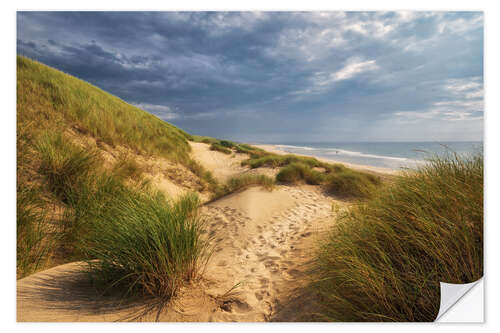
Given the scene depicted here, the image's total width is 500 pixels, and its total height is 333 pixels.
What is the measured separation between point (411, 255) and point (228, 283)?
1.62 m

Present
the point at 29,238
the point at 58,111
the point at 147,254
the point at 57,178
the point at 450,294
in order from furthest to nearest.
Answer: the point at 58,111 < the point at 57,178 < the point at 29,238 < the point at 147,254 < the point at 450,294

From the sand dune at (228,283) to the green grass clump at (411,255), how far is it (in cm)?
54

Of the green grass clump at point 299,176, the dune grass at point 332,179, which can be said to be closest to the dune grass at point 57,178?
the green grass clump at point 299,176

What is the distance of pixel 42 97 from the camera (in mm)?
4836

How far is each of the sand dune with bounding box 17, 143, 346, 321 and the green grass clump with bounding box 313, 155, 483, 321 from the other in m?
0.54

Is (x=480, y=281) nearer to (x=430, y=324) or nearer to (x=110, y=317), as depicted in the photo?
(x=430, y=324)

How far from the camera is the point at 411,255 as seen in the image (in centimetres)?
163

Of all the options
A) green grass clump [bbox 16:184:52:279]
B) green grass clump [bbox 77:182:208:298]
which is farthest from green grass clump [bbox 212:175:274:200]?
green grass clump [bbox 77:182:208:298]

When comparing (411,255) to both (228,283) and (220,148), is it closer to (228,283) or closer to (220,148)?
(228,283)

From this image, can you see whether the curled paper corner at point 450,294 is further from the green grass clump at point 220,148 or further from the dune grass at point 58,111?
the green grass clump at point 220,148

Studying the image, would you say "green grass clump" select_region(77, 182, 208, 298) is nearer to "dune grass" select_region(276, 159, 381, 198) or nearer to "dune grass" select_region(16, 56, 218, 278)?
"dune grass" select_region(16, 56, 218, 278)

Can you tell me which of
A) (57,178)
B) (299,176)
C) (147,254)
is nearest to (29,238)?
(57,178)

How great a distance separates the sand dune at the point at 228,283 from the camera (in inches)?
68.4

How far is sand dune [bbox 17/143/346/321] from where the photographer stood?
1.74m
